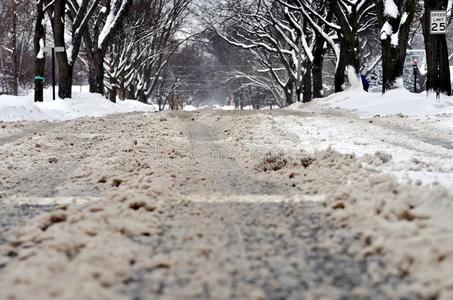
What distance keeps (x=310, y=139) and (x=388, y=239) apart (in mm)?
4599

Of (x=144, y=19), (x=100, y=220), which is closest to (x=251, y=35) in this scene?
(x=144, y=19)

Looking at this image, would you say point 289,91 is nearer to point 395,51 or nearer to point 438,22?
point 395,51

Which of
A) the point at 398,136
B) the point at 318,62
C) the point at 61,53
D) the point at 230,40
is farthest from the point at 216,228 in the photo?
the point at 230,40

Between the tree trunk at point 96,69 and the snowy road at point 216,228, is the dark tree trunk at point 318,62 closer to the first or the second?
the tree trunk at point 96,69

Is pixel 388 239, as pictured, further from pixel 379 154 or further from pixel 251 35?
pixel 251 35

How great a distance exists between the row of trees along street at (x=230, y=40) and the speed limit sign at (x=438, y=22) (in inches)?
19.6

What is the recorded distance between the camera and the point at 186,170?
4324 mm

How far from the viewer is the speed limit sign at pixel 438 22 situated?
11.5m

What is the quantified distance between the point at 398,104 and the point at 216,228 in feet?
36.2

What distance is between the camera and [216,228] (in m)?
2.52

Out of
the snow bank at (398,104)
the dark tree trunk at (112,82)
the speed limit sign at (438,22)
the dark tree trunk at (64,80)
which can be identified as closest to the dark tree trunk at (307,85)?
the snow bank at (398,104)

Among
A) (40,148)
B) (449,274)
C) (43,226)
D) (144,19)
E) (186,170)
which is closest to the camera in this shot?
(449,274)

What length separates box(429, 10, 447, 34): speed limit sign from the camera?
11500mm

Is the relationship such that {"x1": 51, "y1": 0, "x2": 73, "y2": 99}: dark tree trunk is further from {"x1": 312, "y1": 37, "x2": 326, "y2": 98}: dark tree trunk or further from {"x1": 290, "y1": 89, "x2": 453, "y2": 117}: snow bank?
{"x1": 312, "y1": 37, "x2": 326, "y2": 98}: dark tree trunk
